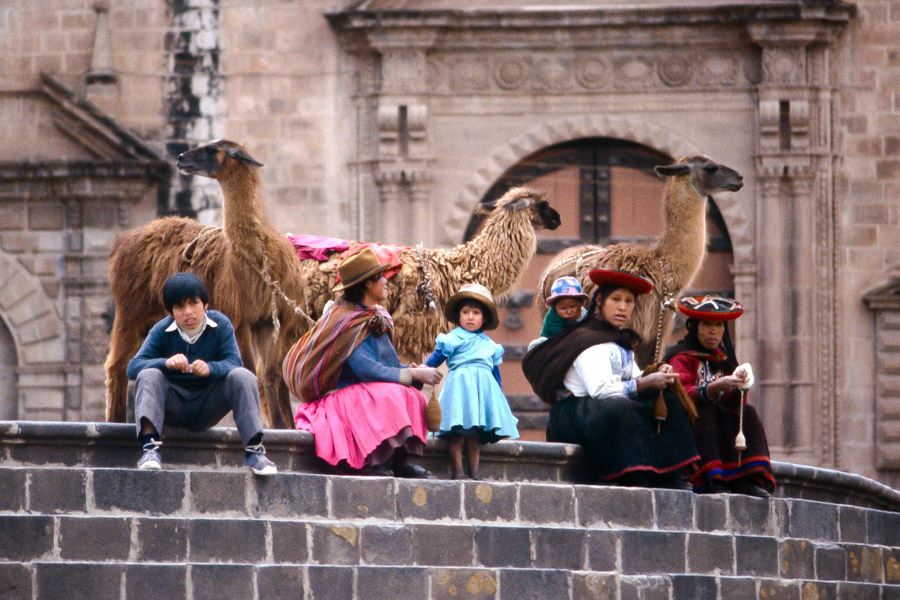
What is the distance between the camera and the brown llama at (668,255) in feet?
46.2

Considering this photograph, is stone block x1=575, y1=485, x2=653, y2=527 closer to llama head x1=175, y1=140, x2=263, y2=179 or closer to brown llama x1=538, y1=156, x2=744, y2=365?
brown llama x1=538, y1=156, x2=744, y2=365

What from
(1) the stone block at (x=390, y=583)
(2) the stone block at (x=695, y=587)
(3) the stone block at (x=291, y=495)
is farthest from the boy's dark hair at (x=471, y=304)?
(2) the stone block at (x=695, y=587)

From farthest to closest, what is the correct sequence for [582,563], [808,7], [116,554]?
1. [808,7]
2. [582,563]
3. [116,554]

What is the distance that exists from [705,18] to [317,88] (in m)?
4.39

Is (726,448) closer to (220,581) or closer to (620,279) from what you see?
(620,279)

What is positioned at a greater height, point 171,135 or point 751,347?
point 171,135

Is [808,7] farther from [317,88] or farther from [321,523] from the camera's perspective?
[321,523]

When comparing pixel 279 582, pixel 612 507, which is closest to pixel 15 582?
pixel 279 582

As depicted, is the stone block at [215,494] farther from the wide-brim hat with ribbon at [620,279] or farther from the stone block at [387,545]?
the wide-brim hat with ribbon at [620,279]

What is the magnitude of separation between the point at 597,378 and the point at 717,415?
0.83 meters

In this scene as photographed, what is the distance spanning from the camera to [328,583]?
1028 cm

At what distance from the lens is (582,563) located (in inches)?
429

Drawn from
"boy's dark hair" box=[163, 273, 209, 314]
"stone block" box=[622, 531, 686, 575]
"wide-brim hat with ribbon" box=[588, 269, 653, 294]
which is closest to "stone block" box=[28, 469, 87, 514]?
"boy's dark hair" box=[163, 273, 209, 314]

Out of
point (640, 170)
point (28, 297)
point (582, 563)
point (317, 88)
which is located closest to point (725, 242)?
point (640, 170)
